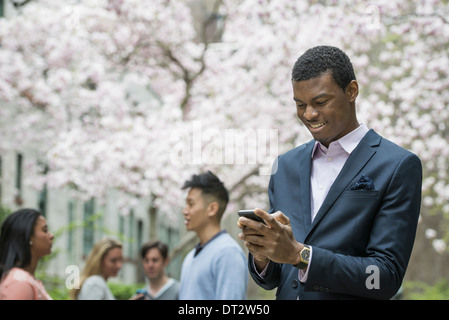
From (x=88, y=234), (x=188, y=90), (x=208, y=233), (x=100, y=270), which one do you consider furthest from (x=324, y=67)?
(x=88, y=234)

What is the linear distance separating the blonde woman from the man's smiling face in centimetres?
446

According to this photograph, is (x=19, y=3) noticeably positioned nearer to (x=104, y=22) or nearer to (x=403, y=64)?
(x=104, y=22)

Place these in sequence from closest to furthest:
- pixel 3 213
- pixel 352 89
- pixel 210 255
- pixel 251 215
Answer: pixel 251 215 < pixel 352 89 < pixel 210 255 < pixel 3 213

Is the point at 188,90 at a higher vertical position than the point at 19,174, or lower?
higher

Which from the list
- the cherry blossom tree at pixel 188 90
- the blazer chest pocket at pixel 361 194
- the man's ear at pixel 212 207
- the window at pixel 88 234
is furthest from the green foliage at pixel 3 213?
the blazer chest pocket at pixel 361 194

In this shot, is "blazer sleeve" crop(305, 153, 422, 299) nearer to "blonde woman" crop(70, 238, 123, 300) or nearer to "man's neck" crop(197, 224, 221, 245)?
"man's neck" crop(197, 224, 221, 245)

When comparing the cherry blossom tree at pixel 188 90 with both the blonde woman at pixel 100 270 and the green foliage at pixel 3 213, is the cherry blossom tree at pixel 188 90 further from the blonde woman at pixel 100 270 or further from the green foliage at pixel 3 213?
the blonde woman at pixel 100 270

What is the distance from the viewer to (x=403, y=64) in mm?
13664

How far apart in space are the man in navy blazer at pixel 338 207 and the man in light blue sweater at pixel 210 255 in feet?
7.39

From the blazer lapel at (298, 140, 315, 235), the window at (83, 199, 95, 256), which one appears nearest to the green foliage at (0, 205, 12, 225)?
the window at (83, 199, 95, 256)

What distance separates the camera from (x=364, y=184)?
2.39 m

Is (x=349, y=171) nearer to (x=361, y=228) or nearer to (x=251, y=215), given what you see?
(x=361, y=228)

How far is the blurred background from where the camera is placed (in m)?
13.0

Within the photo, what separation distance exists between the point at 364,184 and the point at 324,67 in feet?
1.47
